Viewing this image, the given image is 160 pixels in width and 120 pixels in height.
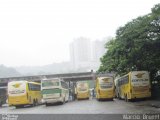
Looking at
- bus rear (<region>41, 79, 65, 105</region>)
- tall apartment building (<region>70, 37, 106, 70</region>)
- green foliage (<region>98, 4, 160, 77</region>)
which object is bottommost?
bus rear (<region>41, 79, 65, 105</region>)

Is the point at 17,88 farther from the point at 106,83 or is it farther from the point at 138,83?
the point at 138,83

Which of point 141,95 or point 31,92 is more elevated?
point 31,92

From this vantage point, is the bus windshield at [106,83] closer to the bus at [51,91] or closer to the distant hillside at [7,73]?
the bus at [51,91]

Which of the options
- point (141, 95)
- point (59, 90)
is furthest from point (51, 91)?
point (141, 95)

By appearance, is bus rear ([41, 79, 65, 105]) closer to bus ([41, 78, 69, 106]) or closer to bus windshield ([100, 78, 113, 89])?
bus ([41, 78, 69, 106])

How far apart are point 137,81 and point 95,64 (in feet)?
497

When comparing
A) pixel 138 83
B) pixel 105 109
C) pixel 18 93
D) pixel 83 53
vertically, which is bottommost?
pixel 105 109

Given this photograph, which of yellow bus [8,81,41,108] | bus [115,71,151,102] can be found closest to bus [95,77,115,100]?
bus [115,71,151,102]

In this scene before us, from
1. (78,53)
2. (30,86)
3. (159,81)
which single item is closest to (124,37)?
(159,81)

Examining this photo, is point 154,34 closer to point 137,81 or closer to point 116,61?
point 137,81

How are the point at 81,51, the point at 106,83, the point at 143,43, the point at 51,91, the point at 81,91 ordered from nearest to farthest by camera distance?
1. the point at 143,43
2. the point at 51,91
3. the point at 106,83
4. the point at 81,91
5. the point at 81,51

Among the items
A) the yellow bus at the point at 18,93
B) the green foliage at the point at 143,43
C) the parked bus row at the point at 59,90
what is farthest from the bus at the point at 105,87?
the yellow bus at the point at 18,93

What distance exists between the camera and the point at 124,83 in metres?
38.8

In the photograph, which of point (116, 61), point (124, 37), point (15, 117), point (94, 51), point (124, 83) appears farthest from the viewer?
point (94, 51)
